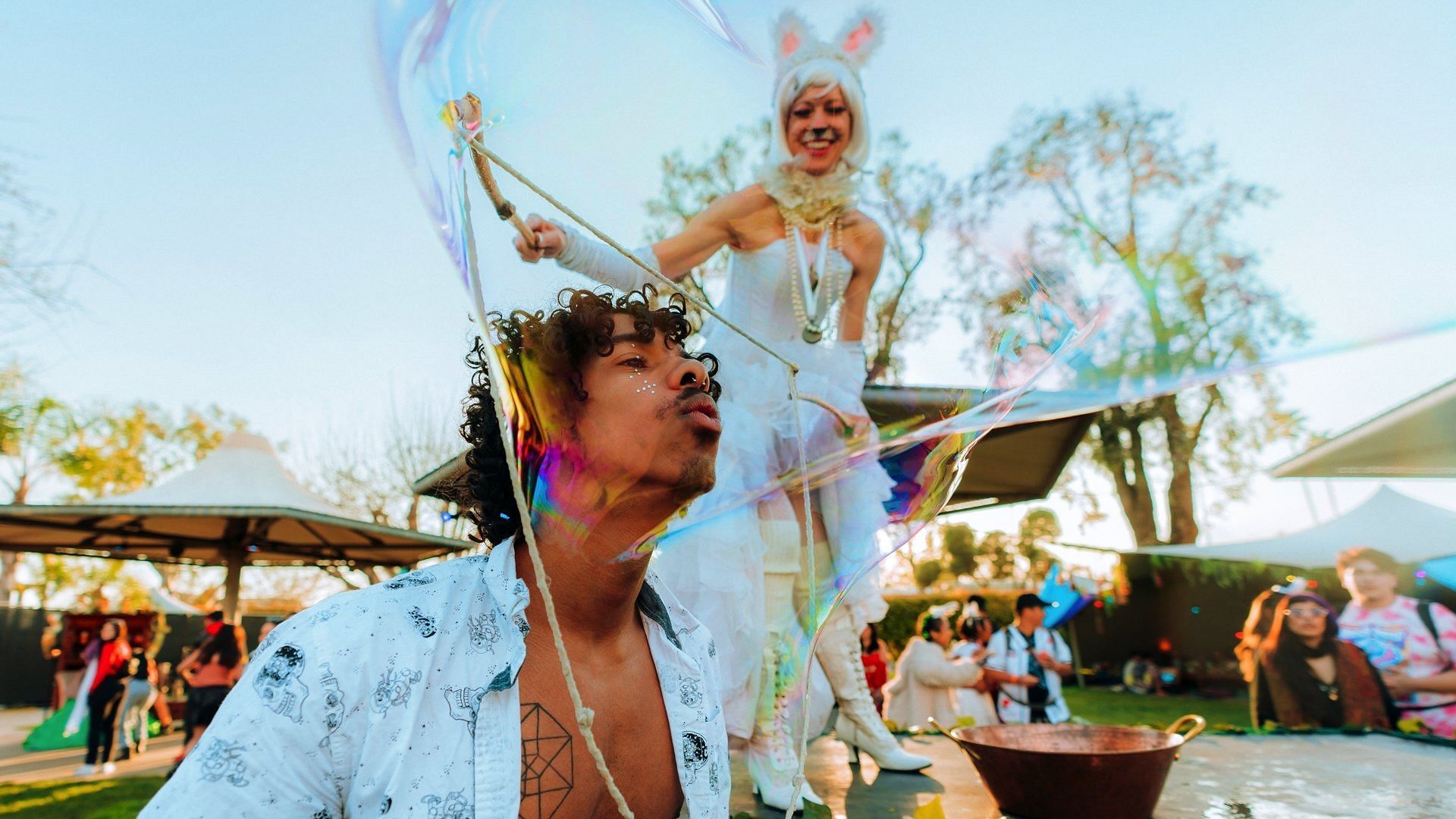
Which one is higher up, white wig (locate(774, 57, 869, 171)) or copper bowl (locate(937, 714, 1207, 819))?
white wig (locate(774, 57, 869, 171))

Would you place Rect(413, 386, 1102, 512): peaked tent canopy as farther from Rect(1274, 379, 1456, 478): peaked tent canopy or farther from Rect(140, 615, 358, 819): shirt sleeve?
Rect(1274, 379, 1456, 478): peaked tent canopy

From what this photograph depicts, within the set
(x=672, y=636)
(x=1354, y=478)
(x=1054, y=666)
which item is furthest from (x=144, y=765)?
(x=1354, y=478)

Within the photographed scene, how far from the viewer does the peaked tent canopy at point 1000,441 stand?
2506 millimetres

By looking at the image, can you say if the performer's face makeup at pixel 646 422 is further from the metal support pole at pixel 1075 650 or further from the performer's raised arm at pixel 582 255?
the metal support pole at pixel 1075 650

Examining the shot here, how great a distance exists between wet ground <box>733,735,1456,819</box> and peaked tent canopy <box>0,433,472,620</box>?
8.12m

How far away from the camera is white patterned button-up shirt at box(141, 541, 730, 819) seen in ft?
3.38

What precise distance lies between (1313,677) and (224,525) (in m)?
12.3

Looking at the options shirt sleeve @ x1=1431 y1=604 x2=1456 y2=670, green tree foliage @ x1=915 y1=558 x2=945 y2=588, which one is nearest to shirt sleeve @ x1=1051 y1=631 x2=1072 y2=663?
shirt sleeve @ x1=1431 y1=604 x2=1456 y2=670

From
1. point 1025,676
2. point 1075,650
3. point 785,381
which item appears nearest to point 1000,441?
point 1025,676

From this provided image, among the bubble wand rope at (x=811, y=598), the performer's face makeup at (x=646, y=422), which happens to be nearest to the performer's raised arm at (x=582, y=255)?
the performer's face makeup at (x=646, y=422)

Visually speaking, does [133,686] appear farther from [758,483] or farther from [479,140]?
[479,140]

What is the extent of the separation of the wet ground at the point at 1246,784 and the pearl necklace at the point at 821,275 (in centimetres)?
168

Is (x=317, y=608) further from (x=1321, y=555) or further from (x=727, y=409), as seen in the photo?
(x=1321, y=555)

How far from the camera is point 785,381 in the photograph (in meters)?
2.69
